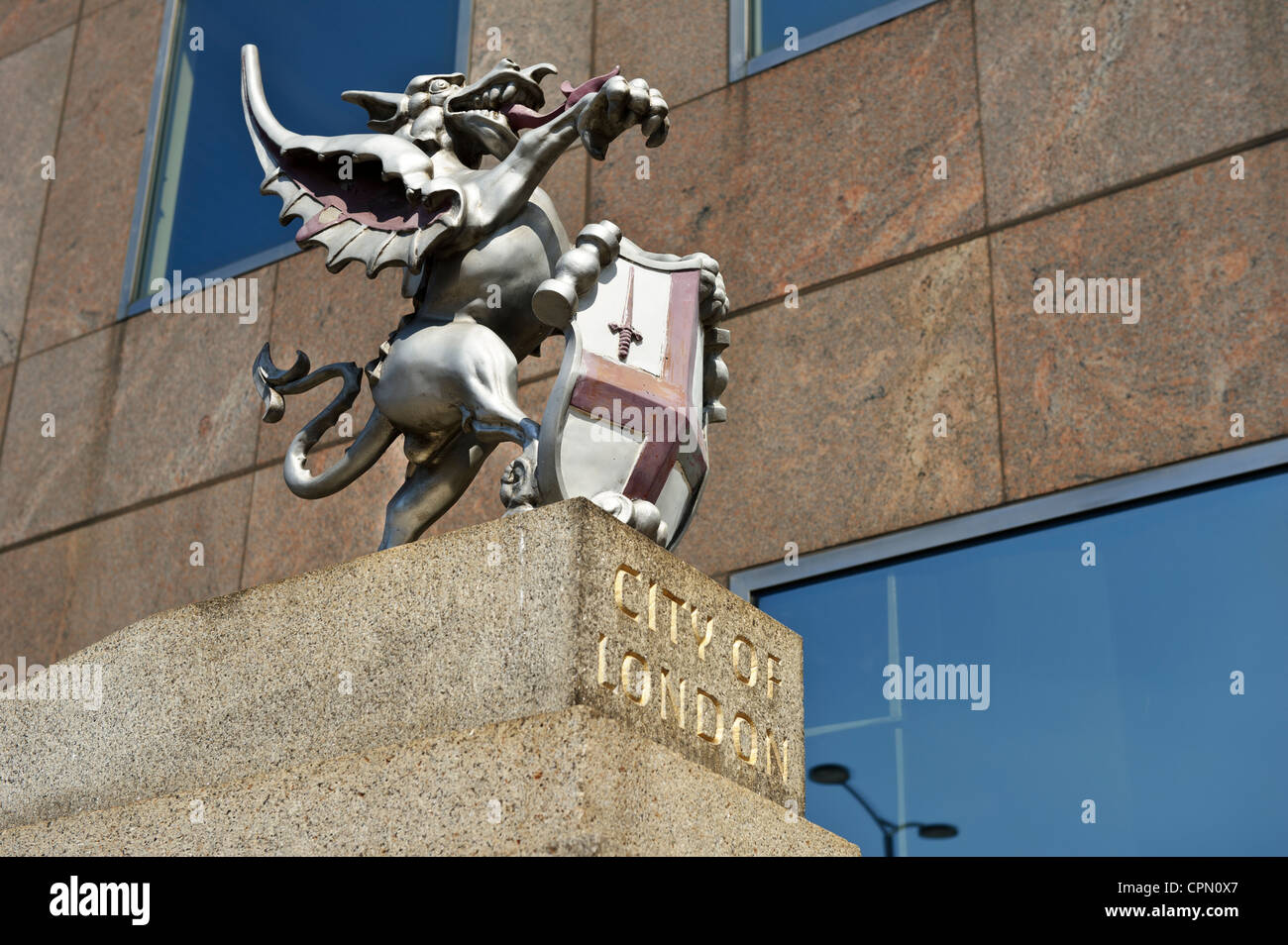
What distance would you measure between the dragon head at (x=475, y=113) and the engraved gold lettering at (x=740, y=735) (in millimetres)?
2240

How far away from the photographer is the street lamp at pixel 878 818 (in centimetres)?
Answer: 740

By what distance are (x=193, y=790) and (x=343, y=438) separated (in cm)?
509

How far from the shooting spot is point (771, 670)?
5477mm

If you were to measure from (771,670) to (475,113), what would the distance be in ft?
7.44

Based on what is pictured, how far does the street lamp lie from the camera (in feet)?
24.3

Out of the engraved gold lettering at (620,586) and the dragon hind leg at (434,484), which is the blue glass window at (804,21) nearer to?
the dragon hind leg at (434,484)

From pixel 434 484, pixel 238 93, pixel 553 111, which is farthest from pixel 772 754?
pixel 238 93

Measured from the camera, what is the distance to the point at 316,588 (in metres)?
5.23

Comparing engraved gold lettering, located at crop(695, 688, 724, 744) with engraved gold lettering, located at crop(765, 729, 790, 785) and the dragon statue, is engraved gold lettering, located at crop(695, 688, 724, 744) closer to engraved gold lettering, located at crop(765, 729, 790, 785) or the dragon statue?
engraved gold lettering, located at crop(765, 729, 790, 785)

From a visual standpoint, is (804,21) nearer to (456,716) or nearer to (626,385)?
(626,385)

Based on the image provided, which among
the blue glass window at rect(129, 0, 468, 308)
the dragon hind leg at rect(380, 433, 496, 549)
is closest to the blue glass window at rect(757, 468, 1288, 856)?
the dragon hind leg at rect(380, 433, 496, 549)
